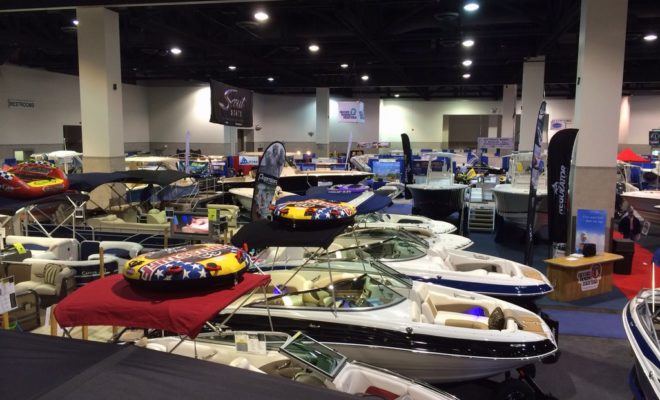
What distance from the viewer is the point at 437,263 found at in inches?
211

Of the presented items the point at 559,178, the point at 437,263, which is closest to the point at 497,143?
the point at 559,178

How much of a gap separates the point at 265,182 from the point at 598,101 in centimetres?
500

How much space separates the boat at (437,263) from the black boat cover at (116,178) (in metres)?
2.36

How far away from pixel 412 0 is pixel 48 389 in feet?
31.8

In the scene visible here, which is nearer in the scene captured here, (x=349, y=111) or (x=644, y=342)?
(x=644, y=342)

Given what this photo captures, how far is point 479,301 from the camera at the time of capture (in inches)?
177

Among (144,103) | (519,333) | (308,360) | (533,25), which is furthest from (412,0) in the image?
(144,103)

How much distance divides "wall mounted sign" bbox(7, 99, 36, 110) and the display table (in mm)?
17866

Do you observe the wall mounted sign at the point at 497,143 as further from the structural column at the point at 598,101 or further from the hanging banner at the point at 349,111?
the structural column at the point at 598,101

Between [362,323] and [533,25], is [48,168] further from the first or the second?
[533,25]

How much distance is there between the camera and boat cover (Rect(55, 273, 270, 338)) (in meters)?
2.08

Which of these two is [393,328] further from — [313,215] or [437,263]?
[437,263]

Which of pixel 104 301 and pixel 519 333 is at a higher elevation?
pixel 104 301

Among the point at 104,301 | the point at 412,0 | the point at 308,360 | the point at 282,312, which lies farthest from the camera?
the point at 412,0
